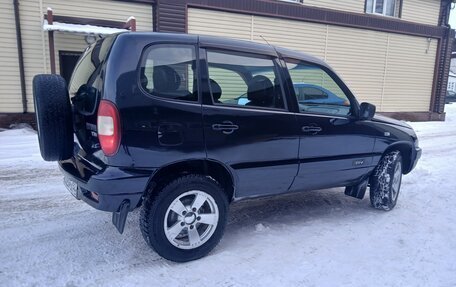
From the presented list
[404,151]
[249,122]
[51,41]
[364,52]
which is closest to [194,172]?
[249,122]

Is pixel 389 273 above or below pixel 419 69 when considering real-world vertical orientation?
below

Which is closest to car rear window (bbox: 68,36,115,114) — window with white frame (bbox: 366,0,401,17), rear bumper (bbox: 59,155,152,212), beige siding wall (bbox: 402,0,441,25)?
rear bumper (bbox: 59,155,152,212)

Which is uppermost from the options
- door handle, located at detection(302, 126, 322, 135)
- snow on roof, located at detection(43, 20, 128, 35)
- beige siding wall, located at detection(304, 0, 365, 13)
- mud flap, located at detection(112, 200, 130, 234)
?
beige siding wall, located at detection(304, 0, 365, 13)

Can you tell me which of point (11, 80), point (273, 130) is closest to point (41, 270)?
point (273, 130)

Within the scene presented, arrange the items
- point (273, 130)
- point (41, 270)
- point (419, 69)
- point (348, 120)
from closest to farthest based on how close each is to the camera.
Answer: point (41, 270) → point (273, 130) → point (348, 120) → point (419, 69)

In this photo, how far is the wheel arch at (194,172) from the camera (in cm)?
309

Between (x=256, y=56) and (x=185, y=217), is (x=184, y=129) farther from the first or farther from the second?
(x=256, y=56)

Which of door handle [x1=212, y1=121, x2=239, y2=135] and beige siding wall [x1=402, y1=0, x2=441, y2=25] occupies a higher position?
beige siding wall [x1=402, y1=0, x2=441, y2=25]

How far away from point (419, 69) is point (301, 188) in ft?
50.6

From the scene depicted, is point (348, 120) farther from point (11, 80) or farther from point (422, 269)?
point (11, 80)

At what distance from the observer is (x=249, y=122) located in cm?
333

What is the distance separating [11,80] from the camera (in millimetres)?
9992

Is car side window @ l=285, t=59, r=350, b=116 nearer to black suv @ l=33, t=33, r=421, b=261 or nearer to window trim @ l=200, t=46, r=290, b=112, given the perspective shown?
black suv @ l=33, t=33, r=421, b=261

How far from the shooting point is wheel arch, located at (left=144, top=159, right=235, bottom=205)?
122 inches
